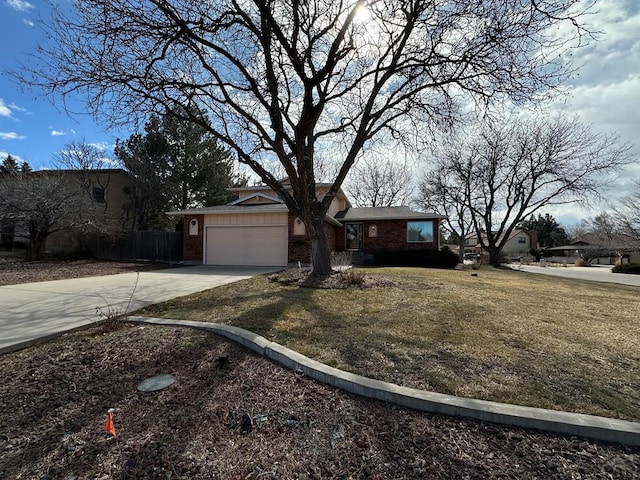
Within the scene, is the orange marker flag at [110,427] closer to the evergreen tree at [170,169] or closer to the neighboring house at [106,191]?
the neighboring house at [106,191]

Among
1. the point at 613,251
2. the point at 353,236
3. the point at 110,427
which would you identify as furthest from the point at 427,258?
the point at 613,251

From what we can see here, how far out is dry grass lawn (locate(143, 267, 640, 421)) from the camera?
8.61 feet

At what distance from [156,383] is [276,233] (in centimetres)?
1136

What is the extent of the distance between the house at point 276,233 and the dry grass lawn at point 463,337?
679 centimetres

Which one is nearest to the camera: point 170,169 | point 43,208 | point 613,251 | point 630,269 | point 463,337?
point 463,337

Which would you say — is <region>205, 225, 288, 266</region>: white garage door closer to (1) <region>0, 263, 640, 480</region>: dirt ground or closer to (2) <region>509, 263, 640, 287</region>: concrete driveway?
(1) <region>0, 263, 640, 480</region>: dirt ground

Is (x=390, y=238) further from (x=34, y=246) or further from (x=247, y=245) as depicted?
(x=34, y=246)

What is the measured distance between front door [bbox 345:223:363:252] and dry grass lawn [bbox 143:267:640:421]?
11.0 m

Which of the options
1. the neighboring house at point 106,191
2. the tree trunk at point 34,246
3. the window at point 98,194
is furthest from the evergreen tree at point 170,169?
the tree trunk at point 34,246

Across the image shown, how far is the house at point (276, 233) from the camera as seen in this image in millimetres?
13856

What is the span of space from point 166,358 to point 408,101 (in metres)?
9.26

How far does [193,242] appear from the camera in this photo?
15328 mm

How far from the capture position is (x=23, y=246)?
19312 millimetres

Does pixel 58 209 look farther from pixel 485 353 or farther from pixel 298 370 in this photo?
pixel 485 353
